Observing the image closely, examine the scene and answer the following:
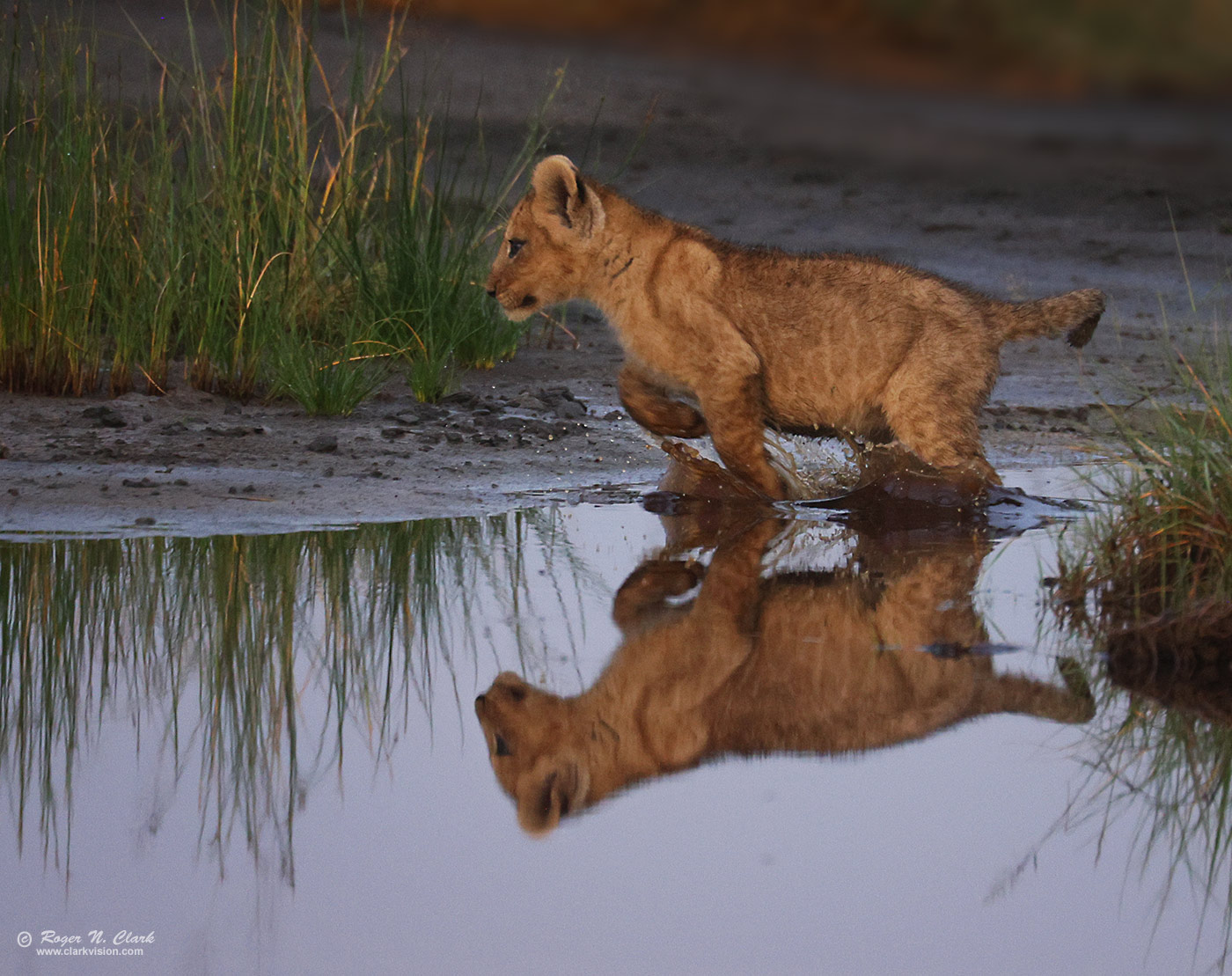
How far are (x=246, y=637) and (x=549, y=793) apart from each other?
144 cm

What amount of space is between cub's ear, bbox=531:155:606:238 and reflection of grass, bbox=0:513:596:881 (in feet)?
4.40

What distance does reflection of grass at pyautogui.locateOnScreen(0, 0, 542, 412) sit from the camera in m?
8.34

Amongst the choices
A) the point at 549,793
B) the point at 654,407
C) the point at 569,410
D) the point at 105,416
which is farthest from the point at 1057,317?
the point at 105,416

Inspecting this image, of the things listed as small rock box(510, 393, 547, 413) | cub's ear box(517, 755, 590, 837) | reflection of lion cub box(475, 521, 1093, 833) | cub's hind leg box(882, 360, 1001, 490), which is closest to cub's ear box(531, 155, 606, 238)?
cub's hind leg box(882, 360, 1001, 490)

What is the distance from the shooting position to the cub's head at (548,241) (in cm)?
714

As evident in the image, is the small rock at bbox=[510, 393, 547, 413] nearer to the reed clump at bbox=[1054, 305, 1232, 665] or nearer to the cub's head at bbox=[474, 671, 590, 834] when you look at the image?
the reed clump at bbox=[1054, 305, 1232, 665]

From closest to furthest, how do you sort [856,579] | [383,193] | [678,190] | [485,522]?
[856,579], [485,522], [383,193], [678,190]

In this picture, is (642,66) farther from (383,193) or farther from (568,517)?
(568,517)

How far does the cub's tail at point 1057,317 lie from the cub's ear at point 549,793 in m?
3.64

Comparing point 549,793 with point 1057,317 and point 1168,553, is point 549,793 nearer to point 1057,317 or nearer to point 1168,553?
point 1168,553

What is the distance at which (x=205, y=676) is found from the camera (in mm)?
4625

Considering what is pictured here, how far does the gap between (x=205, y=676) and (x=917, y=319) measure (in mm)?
3510

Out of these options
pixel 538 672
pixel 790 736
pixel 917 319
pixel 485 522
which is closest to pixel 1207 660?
pixel 790 736

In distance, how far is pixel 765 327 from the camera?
7.16 metres
